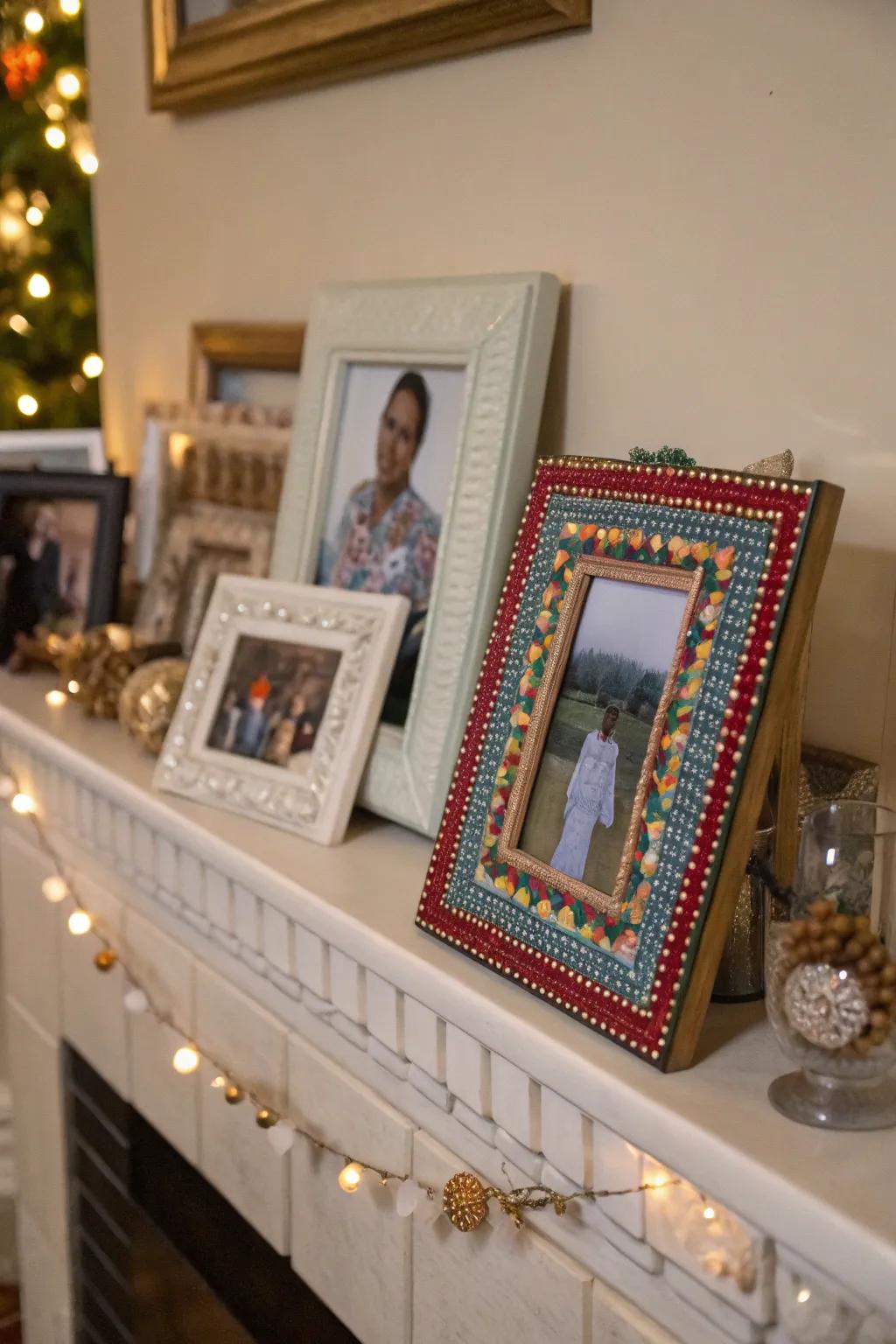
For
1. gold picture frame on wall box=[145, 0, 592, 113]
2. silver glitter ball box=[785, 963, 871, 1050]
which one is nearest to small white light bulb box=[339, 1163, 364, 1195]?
silver glitter ball box=[785, 963, 871, 1050]

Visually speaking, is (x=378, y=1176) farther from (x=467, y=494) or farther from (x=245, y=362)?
(x=245, y=362)

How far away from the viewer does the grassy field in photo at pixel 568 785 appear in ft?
2.38

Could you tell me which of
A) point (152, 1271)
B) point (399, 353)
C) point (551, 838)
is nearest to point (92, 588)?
point (399, 353)

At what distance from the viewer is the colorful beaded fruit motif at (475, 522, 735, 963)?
0.69 m

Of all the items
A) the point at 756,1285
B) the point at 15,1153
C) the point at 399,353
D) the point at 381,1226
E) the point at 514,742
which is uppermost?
the point at 399,353

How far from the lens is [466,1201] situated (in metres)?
0.82

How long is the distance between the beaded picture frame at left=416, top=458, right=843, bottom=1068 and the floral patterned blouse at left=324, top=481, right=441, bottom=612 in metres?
0.22

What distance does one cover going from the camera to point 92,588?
4.99 feet

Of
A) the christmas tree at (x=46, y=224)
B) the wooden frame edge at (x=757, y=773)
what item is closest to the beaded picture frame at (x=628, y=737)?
the wooden frame edge at (x=757, y=773)

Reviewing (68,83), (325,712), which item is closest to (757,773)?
(325,712)

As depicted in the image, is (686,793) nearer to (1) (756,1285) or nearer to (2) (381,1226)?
(1) (756,1285)

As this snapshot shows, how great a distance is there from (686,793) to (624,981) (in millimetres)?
111

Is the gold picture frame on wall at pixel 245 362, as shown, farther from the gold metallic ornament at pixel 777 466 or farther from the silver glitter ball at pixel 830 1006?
the silver glitter ball at pixel 830 1006

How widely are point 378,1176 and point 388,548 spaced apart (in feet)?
1.70
